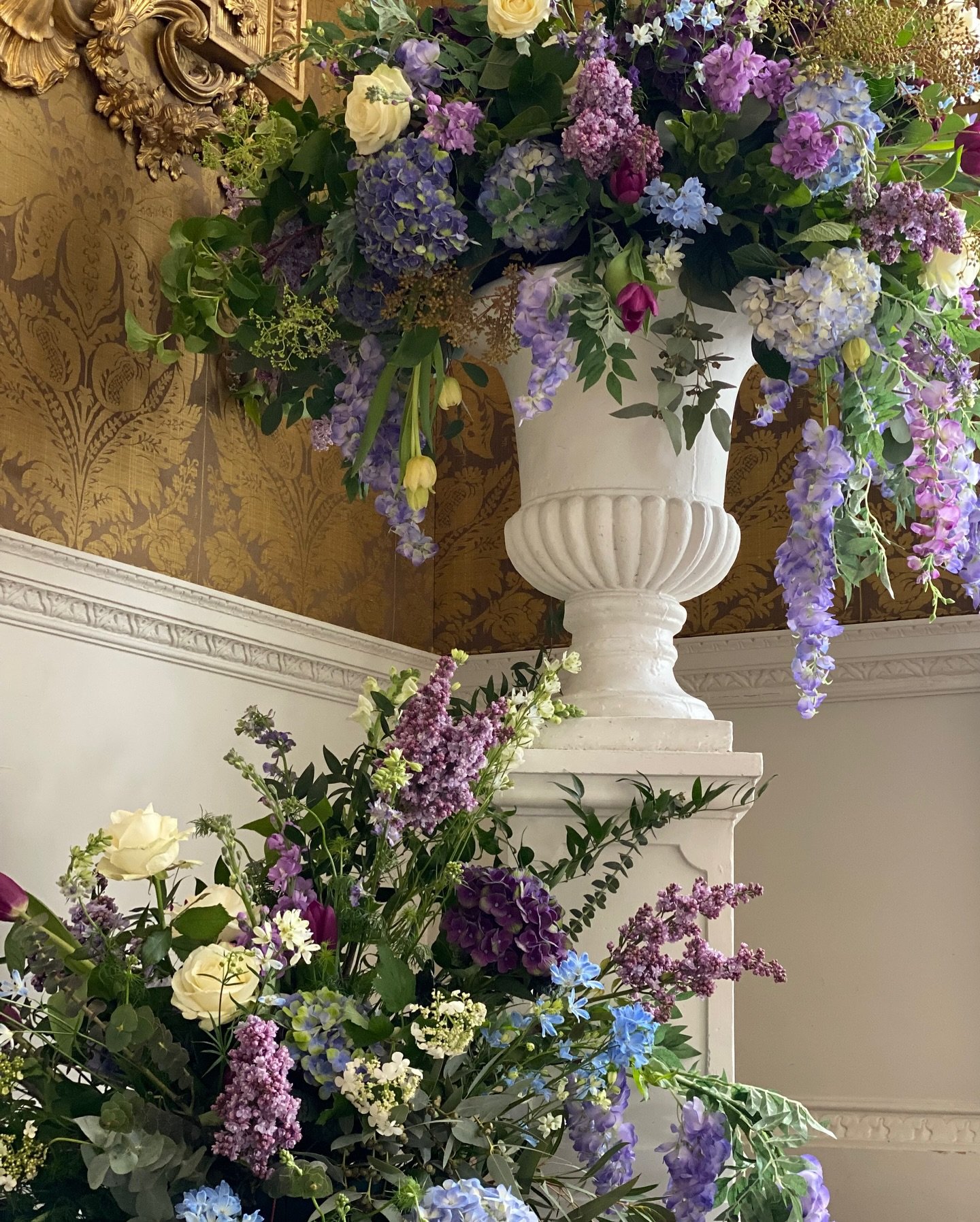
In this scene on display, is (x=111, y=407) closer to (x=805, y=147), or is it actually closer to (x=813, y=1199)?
(x=805, y=147)

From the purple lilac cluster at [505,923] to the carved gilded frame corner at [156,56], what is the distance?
3.39ft

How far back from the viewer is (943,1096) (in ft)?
5.77

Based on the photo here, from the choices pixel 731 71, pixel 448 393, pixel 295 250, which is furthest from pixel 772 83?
pixel 295 250

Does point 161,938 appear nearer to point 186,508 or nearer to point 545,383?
point 545,383

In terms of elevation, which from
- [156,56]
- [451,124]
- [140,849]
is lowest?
[140,849]

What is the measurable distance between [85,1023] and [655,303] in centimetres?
74

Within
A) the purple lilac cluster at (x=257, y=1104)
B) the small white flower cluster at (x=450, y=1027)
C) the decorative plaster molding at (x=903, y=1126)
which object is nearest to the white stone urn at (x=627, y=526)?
the small white flower cluster at (x=450, y=1027)

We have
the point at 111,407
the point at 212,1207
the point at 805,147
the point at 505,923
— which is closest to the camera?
the point at 212,1207

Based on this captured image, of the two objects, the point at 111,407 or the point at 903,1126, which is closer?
the point at 111,407

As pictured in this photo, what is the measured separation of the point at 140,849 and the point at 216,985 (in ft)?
0.41

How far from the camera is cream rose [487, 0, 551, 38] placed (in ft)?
3.75

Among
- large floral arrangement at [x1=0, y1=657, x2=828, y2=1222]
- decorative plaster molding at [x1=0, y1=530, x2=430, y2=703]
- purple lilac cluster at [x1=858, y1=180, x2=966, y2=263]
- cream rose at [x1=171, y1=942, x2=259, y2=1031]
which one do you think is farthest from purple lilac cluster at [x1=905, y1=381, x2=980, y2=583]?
decorative plaster molding at [x1=0, y1=530, x2=430, y2=703]

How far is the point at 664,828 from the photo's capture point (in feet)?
3.88

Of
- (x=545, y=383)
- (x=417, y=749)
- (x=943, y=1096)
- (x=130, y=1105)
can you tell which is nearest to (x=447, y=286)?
(x=545, y=383)
